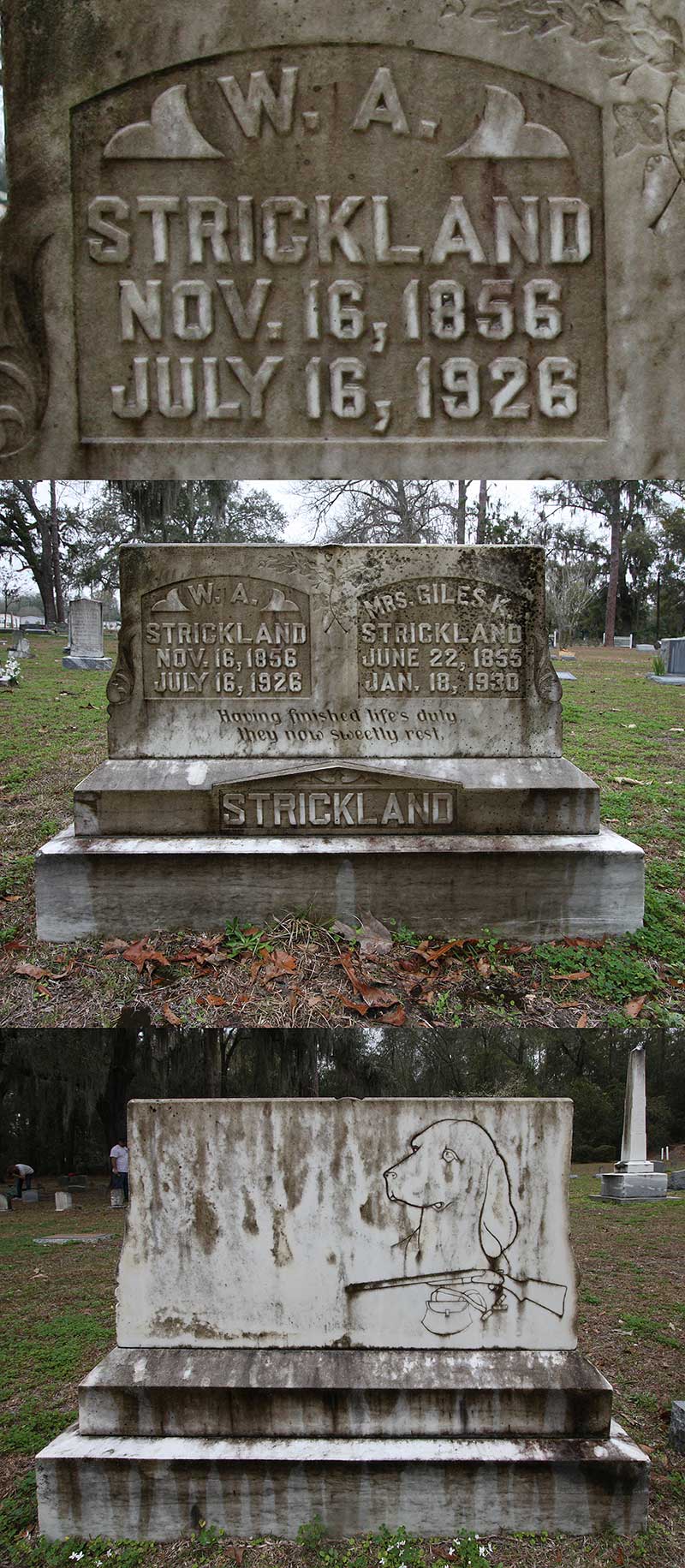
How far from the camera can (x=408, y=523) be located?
1367 centimetres

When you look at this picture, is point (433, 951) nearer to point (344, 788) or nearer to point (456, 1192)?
point (344, 788)

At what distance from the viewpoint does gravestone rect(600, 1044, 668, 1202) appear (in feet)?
30.5

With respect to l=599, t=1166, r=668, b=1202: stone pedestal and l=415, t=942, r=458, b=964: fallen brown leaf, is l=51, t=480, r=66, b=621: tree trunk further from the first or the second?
l=415, t=942, r=458, b=964: fallen brown leaf

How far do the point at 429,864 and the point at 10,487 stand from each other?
88.2 feet

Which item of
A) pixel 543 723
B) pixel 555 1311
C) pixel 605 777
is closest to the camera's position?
pixel 555 1311

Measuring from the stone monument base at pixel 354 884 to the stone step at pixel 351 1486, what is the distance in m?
1.97

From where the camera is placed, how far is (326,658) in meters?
4.54

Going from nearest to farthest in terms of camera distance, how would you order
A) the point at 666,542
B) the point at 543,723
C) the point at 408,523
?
the point at 543,723 → the point at 408,523 → the point at 666,542

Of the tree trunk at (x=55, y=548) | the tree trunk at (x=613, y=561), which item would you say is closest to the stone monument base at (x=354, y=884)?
the tree trunk at (x=613, y=561)

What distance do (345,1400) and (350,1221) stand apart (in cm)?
50

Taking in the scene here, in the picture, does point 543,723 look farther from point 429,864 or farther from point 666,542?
point 666,542

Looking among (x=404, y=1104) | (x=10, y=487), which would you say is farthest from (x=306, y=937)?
(x=10, y=487)

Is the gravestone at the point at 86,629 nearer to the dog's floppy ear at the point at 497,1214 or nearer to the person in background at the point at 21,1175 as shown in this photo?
the person in background at the point at 21,1175

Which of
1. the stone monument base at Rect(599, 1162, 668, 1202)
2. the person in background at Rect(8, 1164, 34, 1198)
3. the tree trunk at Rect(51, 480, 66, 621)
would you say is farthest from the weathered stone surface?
the tree trunk at Rect(51, 480, 66, 621)
